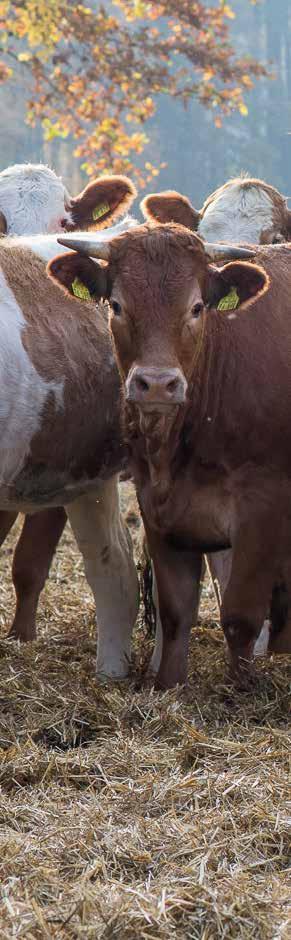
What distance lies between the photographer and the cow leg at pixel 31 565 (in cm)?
592

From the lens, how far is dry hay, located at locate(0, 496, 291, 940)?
2.74 meters

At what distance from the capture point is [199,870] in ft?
9.60

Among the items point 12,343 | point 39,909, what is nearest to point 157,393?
point 12,343

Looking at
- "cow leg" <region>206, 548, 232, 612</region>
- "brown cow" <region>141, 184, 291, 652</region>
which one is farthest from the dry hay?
"brown cow" <region>141, 184, 291, 652</region>

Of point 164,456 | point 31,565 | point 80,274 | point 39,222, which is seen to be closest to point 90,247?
point 80,274

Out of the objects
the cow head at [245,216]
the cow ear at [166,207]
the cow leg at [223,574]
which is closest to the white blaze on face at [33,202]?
the cow head at [245,216]

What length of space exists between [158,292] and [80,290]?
0.45 m

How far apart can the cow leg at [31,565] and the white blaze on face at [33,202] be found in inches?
57.3

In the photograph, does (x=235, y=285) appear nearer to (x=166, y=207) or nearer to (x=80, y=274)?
(x=80, y=274)

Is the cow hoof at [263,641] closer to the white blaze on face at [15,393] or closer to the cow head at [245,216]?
the white blaze on face at [15,393]

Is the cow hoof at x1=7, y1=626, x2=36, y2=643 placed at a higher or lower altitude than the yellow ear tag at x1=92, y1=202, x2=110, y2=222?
lower

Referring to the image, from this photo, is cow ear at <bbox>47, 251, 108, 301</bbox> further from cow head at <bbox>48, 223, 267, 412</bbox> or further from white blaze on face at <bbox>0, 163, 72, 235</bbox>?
white blaze on face at <bbox>0, 163, 72, 235</bbox>

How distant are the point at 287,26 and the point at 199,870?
18.8 meters

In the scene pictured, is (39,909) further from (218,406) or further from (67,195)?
(67,195)
